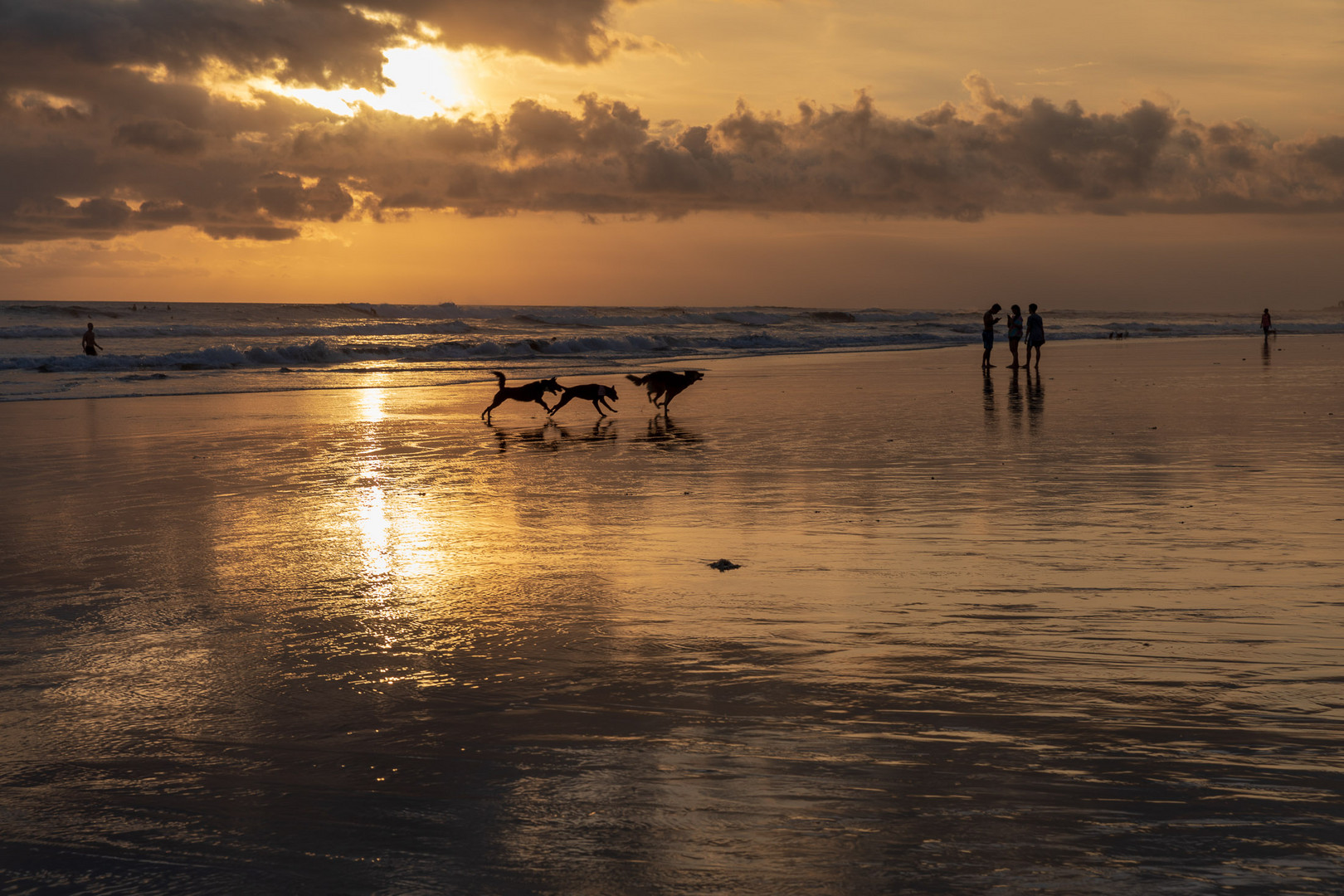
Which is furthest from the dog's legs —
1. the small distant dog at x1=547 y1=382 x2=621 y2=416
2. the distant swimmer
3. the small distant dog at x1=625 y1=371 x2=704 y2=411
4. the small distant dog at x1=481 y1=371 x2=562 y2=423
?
the distant swimmer

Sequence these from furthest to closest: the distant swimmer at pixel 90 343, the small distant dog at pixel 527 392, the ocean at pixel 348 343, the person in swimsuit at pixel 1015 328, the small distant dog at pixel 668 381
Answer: the distant swimmer at pixel 90 343 < the ocean at pixel 348 343 < the person in swimsuit at pixel 1015 328 < the small distant dog at pixel 527 392 < the small distant dog at pixel 668 381

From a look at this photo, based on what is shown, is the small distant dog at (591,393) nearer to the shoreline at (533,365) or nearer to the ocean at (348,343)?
the shoreline at (533,365)

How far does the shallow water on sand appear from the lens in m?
3.29

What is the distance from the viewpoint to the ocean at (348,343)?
32562 millimetres

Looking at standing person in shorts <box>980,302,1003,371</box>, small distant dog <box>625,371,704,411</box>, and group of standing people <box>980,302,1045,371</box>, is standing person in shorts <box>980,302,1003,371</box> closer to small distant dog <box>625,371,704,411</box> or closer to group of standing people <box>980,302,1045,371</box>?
group of standing people <box>980,302,1045,371</box>

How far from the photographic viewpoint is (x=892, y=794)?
3.64 metres

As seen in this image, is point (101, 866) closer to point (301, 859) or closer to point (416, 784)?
point (301, 859)

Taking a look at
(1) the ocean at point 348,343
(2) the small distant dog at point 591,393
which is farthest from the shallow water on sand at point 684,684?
(1) the ocean at point 348,343

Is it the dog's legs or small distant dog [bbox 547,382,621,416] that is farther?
the dog's legs

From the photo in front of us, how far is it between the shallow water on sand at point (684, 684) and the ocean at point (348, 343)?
21758 millimetres

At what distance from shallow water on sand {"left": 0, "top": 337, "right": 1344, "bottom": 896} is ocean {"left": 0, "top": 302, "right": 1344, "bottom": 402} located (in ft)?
71.4

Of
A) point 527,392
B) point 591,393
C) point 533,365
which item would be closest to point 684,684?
point 591,393

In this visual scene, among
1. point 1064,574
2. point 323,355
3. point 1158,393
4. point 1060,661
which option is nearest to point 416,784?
point 1060,661

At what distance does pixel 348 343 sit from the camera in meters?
50.0
